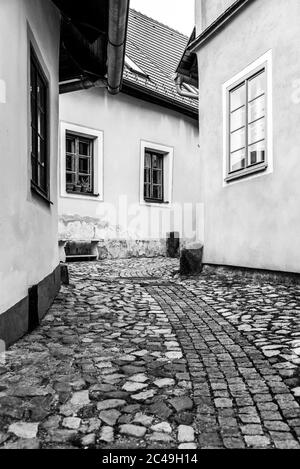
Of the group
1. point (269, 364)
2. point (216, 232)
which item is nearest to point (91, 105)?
point (216, 232)

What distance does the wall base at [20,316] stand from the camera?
2.99 metres

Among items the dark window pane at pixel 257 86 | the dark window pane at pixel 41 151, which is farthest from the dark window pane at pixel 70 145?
the dark window pane at pixel 41 151

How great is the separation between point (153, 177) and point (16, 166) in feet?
31.2

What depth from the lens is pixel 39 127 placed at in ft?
14.8

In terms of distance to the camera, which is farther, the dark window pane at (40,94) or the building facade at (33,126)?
the dark window pane at (40,94)

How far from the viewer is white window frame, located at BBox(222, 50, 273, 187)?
5.87m

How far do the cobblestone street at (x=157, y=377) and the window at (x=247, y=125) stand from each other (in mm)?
2320

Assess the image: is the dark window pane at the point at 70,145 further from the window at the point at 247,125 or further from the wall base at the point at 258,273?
the wall base at the point at 258,273

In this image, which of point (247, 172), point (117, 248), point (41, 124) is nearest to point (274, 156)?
point (247, 172)

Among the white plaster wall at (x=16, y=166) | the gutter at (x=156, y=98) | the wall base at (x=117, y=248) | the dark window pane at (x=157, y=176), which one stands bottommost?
the wall base at (x=117, y=248)

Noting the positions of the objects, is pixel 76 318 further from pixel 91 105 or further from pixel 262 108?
pixel 91 105

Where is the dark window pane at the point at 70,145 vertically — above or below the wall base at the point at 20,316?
above

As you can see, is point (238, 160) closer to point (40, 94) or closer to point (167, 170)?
point (40, 94)

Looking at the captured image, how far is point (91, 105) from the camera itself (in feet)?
35.4
